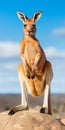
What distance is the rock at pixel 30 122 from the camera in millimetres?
14375

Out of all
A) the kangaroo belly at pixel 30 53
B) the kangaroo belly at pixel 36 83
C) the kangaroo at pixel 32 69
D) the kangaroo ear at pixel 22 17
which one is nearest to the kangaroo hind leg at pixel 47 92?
the kangaroo at pixel 32 69

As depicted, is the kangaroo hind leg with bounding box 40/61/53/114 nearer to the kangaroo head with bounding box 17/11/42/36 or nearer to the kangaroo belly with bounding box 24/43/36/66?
the kangaroo belly with bounding box 24/43/36/66

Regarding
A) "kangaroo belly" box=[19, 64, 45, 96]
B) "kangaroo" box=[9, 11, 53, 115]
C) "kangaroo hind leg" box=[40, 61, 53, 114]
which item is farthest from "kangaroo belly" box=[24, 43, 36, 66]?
"kangaroo hind leg" box=[40, 61, 53, 114]

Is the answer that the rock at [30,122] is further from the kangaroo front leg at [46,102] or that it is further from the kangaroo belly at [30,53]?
the kangaroo belly at [30,53]

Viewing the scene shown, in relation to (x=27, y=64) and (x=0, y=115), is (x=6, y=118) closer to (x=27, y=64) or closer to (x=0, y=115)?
(x=0, y=115)

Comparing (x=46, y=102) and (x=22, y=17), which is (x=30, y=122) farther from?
(x=22, y=17)

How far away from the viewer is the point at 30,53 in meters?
15.1

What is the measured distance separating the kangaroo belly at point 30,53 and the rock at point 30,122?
1.42 meters

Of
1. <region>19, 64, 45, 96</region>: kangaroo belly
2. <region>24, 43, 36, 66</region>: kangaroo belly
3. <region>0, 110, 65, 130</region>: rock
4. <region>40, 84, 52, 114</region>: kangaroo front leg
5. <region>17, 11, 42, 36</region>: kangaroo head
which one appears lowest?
<region>0, 110, 65, 130</region>: rock

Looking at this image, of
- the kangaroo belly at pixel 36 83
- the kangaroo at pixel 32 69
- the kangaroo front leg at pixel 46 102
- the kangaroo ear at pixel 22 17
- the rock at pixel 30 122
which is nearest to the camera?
the rock at pixel 30 122

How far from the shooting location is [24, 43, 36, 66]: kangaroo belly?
1505cm

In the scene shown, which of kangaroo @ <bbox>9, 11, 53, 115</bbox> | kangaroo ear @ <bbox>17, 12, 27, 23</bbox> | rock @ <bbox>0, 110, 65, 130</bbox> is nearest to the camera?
rock @ <bbox>0, 110, 65, 130</bbox>

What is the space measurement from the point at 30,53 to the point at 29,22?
885 mm

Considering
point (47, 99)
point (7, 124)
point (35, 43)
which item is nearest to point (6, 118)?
point (7, 124)
